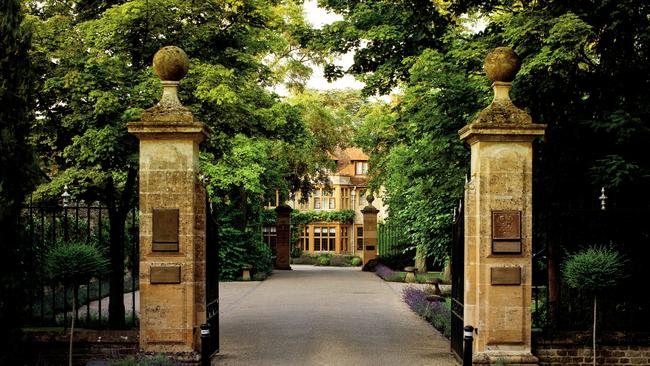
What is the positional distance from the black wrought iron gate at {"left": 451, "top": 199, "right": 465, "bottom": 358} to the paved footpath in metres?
0.40

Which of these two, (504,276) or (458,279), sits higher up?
(504,276)

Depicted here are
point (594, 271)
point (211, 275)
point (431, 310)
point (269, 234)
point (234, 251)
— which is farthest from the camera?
point (269, 234)

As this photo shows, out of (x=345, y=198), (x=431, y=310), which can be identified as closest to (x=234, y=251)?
(x=431, y=310)

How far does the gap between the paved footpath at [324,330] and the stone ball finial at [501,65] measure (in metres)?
4.04

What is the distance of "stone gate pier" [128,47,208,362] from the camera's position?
944 cm

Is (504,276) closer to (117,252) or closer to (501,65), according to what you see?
(501,65)

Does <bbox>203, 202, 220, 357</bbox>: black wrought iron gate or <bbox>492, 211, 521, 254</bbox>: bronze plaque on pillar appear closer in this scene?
<bbox>492, 211, 521, 254</bbox>: bronze plaque on pillar

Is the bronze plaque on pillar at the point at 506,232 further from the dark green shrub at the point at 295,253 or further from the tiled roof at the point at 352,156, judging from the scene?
the tiled roof at the point at 352,156

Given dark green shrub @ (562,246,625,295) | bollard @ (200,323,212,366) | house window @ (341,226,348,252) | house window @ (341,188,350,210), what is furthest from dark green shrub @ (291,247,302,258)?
bollard @ (200,323,212,366)

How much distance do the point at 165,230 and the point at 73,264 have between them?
121cm

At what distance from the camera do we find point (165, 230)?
944 cm

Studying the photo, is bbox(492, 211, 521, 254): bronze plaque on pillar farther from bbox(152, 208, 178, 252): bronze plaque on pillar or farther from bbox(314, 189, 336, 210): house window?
bbox(314, 189, 336, 210): house window

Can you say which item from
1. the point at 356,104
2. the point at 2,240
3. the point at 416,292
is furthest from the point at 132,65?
the point at 356,104

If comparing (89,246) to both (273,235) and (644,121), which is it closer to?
(644,121)
